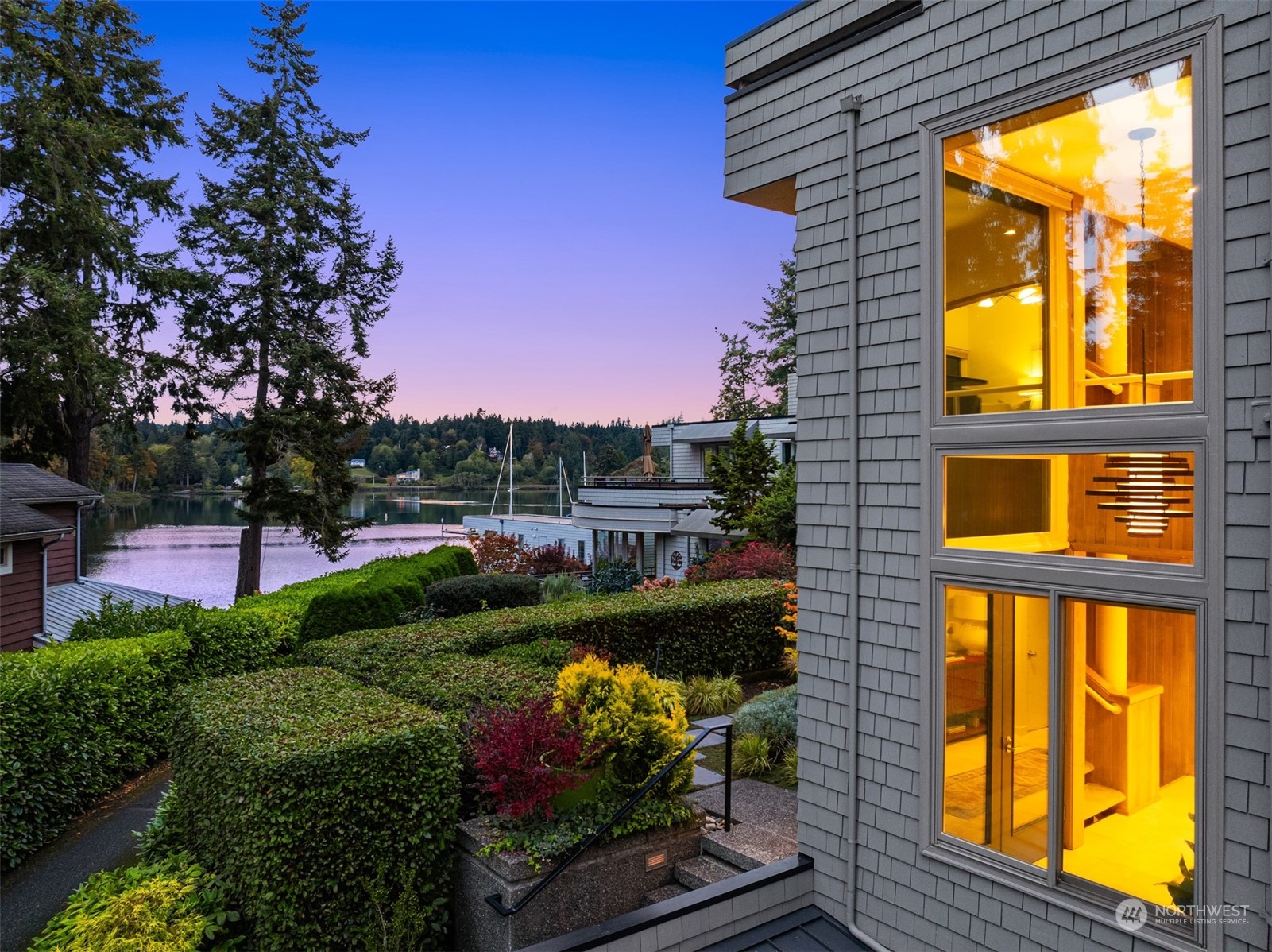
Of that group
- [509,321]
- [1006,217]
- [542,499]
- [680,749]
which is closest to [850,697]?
[680,749]

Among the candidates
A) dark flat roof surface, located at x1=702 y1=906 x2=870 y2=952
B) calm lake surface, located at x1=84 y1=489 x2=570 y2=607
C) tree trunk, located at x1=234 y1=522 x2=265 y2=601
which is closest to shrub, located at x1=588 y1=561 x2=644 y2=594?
calm lake surface, located at x1=84 y1=489 x2=570 y2=607

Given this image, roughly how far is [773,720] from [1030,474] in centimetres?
466

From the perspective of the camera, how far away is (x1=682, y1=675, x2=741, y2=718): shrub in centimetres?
917

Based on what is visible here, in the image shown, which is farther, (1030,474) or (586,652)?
(586,652)

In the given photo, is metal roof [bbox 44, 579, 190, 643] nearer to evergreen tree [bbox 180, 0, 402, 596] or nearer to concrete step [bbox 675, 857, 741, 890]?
evergreen tree [bbox 180, 0, 402, 596]

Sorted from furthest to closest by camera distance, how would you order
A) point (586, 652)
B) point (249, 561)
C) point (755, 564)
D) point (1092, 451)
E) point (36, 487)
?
point (249, 561), point (36, 487), point (755, 564), point (586, 652), point (1092, 451)

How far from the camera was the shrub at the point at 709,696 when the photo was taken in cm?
917

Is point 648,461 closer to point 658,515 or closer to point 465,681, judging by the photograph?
point 658,515

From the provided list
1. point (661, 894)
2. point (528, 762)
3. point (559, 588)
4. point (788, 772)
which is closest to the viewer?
point (528, 762)

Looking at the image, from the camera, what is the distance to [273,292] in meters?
20.3

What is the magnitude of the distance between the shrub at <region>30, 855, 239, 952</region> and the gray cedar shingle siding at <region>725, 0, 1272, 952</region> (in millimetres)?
3905

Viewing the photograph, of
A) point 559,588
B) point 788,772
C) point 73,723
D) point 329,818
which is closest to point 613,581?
point 559,588

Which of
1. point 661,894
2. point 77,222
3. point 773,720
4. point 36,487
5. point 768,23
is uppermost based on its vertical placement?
point 77,222

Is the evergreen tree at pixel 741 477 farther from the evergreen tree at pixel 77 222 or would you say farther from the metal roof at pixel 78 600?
the evergreen tree at pixel 77 222
